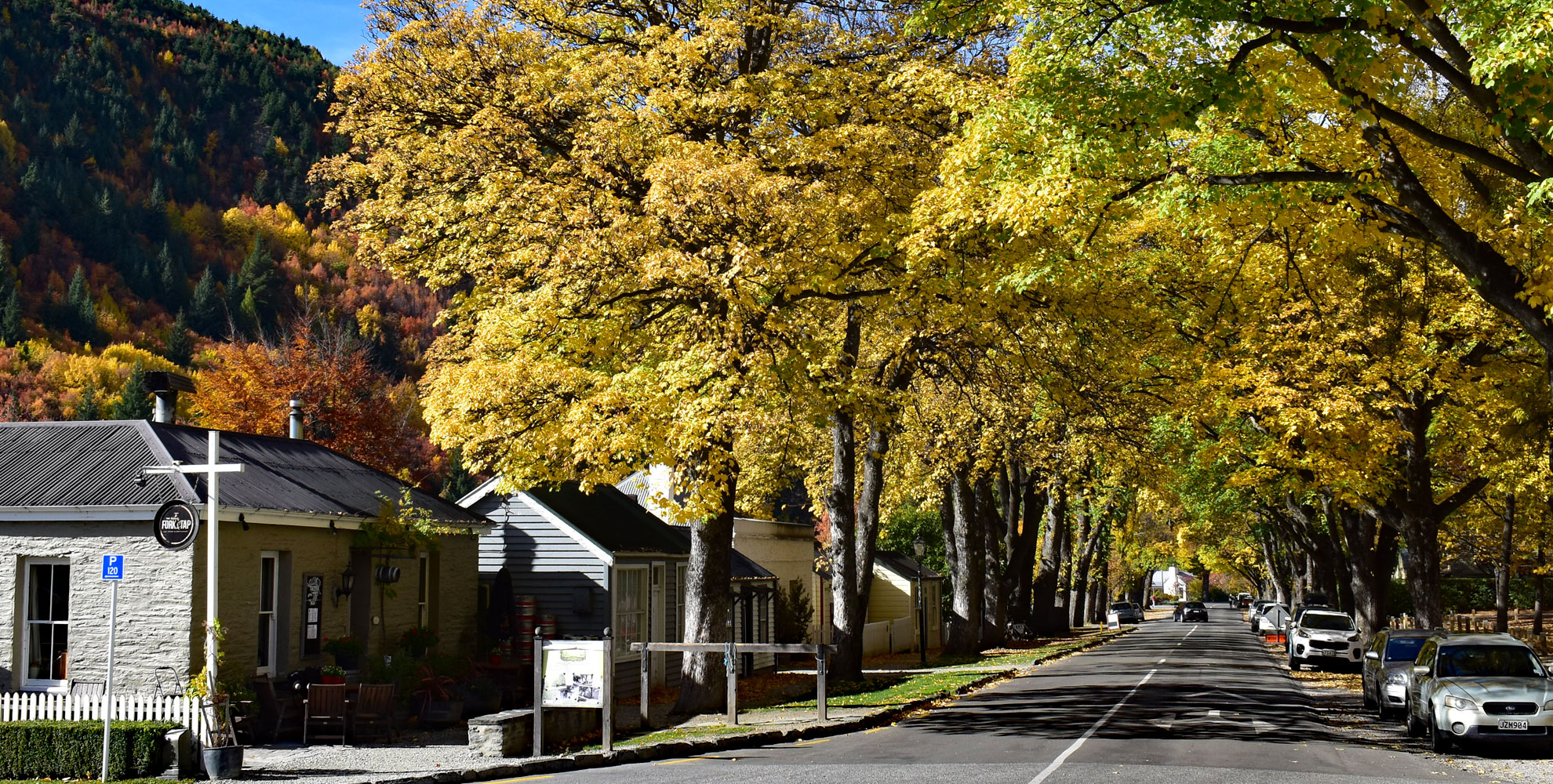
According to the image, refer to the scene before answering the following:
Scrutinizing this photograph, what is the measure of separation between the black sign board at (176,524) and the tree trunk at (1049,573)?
40057mm

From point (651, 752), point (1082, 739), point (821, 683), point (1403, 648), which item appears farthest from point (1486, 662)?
point (651, 752)

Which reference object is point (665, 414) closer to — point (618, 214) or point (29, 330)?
point (618, 214)

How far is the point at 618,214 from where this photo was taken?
63.0 feet

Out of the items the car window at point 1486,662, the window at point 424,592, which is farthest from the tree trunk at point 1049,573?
the window at point 424,592

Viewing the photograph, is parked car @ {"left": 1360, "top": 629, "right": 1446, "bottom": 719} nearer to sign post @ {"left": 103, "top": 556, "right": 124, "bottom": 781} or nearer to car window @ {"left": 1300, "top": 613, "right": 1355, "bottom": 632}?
car window @ {"left": 1300, "top": 613, "right": 1355, "bottom": 632}

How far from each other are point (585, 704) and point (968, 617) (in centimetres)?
2615

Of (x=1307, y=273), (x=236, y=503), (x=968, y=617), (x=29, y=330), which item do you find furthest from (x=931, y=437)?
(x=29, y=330)

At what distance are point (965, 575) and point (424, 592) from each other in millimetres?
21306

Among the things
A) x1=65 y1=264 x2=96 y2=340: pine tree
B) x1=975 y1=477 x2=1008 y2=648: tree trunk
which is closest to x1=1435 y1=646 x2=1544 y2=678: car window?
x1=975 y1=477 x2=1008 y2=648: tree trunk

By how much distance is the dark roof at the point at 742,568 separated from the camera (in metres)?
32.6

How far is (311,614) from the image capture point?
64.1 feet

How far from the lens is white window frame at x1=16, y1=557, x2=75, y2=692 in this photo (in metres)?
16.9

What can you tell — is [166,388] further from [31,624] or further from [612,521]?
[612,521]

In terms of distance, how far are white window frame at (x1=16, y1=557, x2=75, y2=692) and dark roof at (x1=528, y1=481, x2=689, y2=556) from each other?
30.5 ft
